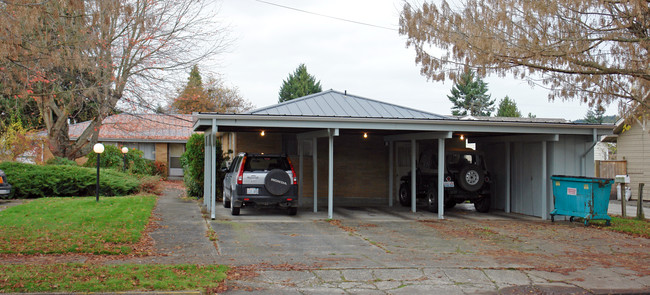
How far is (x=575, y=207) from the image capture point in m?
13.2

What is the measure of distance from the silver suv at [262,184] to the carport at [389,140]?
70 cm

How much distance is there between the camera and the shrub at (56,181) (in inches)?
671

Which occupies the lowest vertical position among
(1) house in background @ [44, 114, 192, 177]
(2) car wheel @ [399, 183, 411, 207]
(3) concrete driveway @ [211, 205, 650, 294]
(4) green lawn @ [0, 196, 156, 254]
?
(3) concrete driveway @ [211, 205, 650, 294]

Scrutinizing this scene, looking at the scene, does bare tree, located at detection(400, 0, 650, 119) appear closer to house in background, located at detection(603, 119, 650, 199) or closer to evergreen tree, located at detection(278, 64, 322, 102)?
house in background, located at detection(603, 119, 650, 199)

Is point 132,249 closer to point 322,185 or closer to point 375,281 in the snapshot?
point 375,281

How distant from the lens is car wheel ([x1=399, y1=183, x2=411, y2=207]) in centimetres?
1711

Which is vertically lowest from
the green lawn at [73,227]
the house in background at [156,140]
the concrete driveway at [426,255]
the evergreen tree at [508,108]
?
the concrete driveway at [426,255]

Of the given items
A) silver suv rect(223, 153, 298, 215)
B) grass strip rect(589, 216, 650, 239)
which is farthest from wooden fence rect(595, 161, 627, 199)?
silver suv rect(223, 153, 298, 215)

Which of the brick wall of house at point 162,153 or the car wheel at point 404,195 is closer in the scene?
the car wheel at point 404,195

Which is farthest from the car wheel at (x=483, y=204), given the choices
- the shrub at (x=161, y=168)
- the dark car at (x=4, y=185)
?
the shrub at (x=161, y=168)

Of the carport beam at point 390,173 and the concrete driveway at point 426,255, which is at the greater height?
the carport beam at point 390,173

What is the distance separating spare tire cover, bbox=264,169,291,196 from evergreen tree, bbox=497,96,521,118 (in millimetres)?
51025

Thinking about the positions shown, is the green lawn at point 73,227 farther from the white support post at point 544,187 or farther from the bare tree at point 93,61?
the white support post at point 544,187

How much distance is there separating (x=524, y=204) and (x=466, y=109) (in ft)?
172
